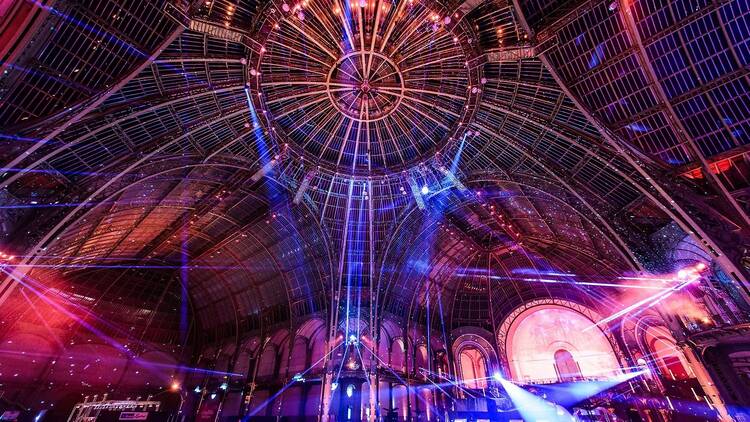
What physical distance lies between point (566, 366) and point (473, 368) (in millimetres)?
10411

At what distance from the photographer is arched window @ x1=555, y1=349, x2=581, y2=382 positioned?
3462 centimetres

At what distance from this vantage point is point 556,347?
3700 cm

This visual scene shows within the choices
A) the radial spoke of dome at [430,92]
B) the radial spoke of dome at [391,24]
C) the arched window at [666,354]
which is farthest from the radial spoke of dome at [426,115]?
the arched window at [666,354]

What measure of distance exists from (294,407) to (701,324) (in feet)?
107

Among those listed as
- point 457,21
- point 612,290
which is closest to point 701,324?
point 612,290

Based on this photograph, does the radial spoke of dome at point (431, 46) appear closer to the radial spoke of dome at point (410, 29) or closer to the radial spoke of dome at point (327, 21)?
the radial spoke of dome at point (410, 29)

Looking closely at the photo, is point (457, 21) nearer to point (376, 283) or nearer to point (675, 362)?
point (376, 283)

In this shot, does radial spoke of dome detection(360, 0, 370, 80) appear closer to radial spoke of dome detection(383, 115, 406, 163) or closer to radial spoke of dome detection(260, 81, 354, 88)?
radial spoke of dome detection(260, 81, 354, 88)

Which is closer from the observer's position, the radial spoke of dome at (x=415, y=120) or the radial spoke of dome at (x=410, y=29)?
the radial spoke of dome at (x=410, y=29)

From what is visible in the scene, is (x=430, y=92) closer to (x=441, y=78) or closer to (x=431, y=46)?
(x=441, y=78)

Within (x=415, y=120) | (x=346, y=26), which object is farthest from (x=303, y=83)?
(x=415, y=120)

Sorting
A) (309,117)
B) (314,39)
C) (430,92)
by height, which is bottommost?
(430,92)

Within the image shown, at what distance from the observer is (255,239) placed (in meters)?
32.8

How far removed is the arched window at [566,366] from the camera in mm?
34625
